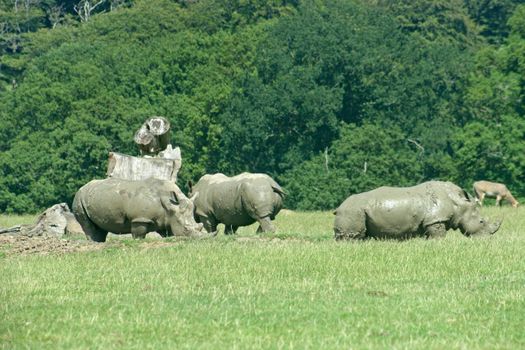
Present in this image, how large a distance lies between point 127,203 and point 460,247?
260 inches

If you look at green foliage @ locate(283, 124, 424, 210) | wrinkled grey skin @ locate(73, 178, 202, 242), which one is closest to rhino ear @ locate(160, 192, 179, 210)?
wrinkled grey skin @ locate(73, 178, 202, 242)

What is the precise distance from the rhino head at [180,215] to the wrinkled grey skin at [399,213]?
2580 mm

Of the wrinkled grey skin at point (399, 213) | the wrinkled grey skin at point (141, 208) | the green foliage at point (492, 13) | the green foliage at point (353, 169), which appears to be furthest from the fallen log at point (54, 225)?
the green foliage at point (492, 13)

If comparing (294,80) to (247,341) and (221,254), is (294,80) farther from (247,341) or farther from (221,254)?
(247,341)

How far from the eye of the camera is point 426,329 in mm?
16031

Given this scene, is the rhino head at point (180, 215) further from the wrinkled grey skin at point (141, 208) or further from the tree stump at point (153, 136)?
the tree stump at point (153, 136)

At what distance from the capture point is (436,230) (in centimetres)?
2702

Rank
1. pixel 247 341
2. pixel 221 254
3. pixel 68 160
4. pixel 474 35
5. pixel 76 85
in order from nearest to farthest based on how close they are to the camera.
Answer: pixel 247 341
pixel 221 254
pixel 68 160
pixel 76 85
pixel 474 35

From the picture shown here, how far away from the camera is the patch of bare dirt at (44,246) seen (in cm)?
2539

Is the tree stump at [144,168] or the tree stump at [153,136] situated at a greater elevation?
the tree stump at [153,136]

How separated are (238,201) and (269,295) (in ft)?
43.1

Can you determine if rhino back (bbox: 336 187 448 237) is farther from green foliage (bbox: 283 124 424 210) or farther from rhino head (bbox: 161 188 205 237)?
green foliage (bbox: 283 124 424 210)

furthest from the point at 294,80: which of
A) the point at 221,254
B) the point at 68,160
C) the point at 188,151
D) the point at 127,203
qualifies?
the point at 221,254

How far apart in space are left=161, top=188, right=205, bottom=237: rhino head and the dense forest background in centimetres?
3819
